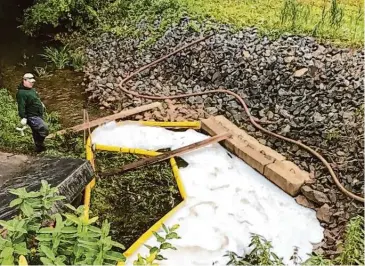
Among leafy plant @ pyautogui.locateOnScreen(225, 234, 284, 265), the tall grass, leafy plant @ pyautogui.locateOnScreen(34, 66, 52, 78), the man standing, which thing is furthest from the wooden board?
leafy plant @ pyautogui.locateOnScreen(34, 66, 52, 78)

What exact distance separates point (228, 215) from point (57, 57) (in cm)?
625

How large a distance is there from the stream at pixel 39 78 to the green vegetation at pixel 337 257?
413 centimetres

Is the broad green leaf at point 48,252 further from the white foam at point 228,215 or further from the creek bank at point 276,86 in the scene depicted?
the creek bank at point 276,86

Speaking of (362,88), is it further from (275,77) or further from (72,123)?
(72,123)

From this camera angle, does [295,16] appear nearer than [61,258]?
No

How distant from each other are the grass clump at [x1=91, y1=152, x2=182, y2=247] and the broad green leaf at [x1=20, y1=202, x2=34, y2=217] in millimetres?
2710

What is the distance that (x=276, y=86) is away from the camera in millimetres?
7176

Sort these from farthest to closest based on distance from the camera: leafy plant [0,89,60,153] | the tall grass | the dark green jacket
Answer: the tall grass
leafy plant [0,89,60,153]
the dark green jacket

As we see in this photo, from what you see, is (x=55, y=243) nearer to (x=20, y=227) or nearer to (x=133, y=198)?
(x=20, y=227)

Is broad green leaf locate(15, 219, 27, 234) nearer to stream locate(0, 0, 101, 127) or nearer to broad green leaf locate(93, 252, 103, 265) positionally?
broad green leaf locate(93, 252, 103, 265)

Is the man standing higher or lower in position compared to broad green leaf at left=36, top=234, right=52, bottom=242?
lower

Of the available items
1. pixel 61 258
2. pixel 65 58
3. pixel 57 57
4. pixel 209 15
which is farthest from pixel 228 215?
pixel 57 57

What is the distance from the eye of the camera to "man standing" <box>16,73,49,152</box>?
6.06 m

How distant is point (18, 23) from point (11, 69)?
3211 millimetres
